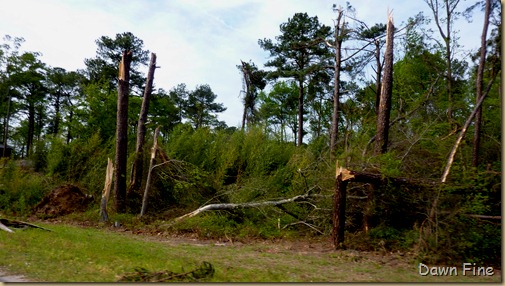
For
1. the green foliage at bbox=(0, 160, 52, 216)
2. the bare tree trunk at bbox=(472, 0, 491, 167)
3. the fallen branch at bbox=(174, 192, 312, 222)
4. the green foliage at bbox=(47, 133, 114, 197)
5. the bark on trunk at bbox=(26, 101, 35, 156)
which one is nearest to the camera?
the bare tree trunk at bbox=(472, 0, 491, 167)

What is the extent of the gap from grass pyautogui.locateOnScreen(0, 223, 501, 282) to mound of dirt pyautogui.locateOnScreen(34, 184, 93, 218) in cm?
527

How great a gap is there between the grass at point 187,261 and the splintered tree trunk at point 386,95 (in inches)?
135

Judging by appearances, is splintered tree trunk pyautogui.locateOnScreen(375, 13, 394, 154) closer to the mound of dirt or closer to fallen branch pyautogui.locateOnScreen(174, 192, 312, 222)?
fallen branch pyautogui.locateOnScreen(174, 192, 312, 222)

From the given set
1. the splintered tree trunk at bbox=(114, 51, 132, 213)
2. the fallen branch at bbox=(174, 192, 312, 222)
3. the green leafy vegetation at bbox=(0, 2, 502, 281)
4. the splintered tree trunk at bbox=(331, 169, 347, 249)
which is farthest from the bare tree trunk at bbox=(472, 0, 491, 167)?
the splintered tree trunk at bbox=(114, 51, 132, 213)

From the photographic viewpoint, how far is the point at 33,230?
11.4 metres

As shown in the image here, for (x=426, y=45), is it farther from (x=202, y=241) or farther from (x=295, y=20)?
(x=202, y=241)

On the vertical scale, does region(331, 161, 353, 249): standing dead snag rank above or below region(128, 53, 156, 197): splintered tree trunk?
below

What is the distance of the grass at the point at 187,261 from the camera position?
674 centimetres

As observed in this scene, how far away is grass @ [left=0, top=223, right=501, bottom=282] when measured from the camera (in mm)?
6738

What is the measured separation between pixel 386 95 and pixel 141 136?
28.8 ft

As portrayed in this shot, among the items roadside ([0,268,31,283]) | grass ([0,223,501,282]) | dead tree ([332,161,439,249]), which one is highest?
dead tree ([332,161,439,249])

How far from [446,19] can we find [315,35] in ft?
20.7

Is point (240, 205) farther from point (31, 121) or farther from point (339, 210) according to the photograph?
point (31, 121)

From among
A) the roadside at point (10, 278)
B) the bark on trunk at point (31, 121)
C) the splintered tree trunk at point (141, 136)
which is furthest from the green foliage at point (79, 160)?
the bark on trunk at point (31, 121)
